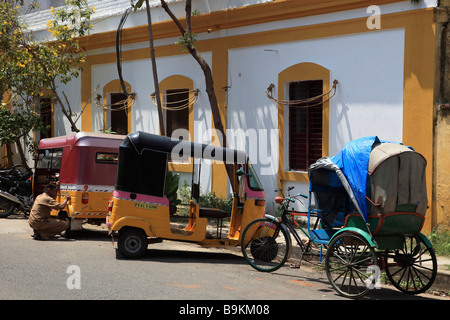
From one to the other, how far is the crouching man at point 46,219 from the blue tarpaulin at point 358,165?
6.10 meters

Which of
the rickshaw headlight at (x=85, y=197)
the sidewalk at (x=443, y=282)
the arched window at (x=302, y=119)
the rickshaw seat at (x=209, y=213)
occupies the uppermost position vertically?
the arched window at (x=302, y=119)

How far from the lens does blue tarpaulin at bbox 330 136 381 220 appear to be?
8055mm

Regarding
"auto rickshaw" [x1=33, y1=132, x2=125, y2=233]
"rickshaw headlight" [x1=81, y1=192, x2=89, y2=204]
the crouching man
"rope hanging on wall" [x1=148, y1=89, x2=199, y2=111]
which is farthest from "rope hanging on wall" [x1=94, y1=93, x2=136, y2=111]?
the crouching man

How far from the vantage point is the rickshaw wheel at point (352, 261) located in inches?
311

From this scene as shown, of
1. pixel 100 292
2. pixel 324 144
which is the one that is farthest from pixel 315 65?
pixel 100 292

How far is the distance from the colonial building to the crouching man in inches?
194

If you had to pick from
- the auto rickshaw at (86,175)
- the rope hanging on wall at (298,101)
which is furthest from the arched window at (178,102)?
the auto rickshaw at (86,175)

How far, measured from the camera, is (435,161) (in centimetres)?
1160

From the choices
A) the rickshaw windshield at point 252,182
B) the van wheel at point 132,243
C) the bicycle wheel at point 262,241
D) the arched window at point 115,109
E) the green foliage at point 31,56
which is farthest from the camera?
the arched window at point 115,109

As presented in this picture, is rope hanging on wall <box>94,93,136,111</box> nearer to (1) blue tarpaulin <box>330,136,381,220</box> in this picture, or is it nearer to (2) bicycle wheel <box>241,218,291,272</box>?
(2) bicycle wheel <box>241,218,291,272</box>

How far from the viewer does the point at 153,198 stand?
10.3m

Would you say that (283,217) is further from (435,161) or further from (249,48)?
(249,48)

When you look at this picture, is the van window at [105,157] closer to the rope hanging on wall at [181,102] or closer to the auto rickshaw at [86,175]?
the auto rickshaw at [86,175]

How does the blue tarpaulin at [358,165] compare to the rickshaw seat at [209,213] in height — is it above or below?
above
